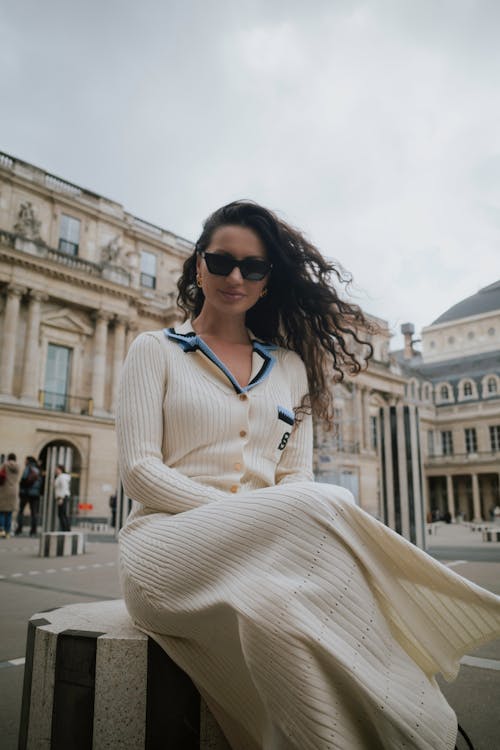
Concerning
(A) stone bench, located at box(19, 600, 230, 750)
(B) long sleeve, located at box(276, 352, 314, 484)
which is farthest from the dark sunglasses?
(A) stone bench, located at box(19, 600, 230, 750)

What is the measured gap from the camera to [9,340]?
24.4 metres

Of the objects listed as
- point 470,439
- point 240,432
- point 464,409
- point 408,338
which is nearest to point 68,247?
point 240,432

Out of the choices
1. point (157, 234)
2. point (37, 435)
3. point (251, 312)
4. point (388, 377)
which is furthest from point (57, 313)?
point (388, 377)

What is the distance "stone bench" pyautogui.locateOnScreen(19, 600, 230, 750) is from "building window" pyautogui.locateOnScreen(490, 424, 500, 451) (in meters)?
52.7

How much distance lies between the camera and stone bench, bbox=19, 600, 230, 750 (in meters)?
1.65

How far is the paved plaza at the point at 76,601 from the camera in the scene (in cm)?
217

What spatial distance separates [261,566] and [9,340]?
25.5 meters

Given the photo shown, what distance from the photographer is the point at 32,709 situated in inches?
69.9

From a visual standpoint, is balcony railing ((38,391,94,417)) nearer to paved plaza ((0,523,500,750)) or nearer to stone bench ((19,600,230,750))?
paved plaza ((0,523,500,750))

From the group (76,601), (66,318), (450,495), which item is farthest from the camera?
(450,495)

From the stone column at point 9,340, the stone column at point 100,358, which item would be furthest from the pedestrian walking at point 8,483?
the stone column at point 100,358

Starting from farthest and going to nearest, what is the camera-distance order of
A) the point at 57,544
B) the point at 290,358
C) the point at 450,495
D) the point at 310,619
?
the point at 450,495 < the point at 57,544 < the point at 290,358 < the point at 310,619

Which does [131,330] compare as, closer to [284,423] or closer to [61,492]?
[61,492]

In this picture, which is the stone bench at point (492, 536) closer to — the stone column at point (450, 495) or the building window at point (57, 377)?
the building window at point (57, 377)
